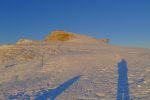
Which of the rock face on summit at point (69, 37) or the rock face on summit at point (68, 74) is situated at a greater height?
the rock face on summit at point (69, 37)

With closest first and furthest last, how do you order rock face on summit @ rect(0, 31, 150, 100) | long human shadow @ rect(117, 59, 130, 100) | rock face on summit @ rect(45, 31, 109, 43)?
long human shadow @ rect(117, 59, 130, 100)
rock face on summit @ rect(0, 31, 150, 100)
rock face on summit @ rect(45, 31, 109, 43)

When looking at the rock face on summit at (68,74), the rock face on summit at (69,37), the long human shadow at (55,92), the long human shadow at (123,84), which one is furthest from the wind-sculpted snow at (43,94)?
the rock face on summit at (69,37)

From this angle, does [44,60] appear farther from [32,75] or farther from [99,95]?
[99,95]

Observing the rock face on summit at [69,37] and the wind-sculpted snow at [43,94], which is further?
the rock face on summit at [69,37]

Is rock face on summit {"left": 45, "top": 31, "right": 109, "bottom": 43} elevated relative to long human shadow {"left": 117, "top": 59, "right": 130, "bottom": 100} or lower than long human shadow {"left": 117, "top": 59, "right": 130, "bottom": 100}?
elevated

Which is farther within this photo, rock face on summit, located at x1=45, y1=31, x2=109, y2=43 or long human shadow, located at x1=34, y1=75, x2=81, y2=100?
rock face on summit, located at x1=45, y1=31, x2=109, y2=43

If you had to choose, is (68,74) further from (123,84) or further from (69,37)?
(69,37)

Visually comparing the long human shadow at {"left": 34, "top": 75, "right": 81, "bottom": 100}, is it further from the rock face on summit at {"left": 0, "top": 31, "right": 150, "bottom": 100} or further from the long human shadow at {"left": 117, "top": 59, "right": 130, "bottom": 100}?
the long human shadow at {"left": 117, "top": 59, "right": 130, "bottom": 100}

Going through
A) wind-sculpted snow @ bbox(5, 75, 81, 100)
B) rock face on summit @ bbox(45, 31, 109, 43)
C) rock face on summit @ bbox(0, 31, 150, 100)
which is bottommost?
wind-sculpted snow @ bbox(5, 75, 81, 100)

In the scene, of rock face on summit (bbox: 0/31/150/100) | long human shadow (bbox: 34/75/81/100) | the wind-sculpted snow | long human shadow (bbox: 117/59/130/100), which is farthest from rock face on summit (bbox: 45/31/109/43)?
the wind-sculpted snow

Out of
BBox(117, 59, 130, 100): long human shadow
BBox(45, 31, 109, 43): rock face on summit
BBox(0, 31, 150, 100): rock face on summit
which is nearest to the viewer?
BBox(117, 59, 130, 100): long human shadow

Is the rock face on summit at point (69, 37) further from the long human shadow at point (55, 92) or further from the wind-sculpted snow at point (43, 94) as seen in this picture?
the wind-sculpted snow at point (43, 94)

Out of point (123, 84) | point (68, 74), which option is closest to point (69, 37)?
point (68, 74)

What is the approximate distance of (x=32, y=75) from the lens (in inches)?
580
